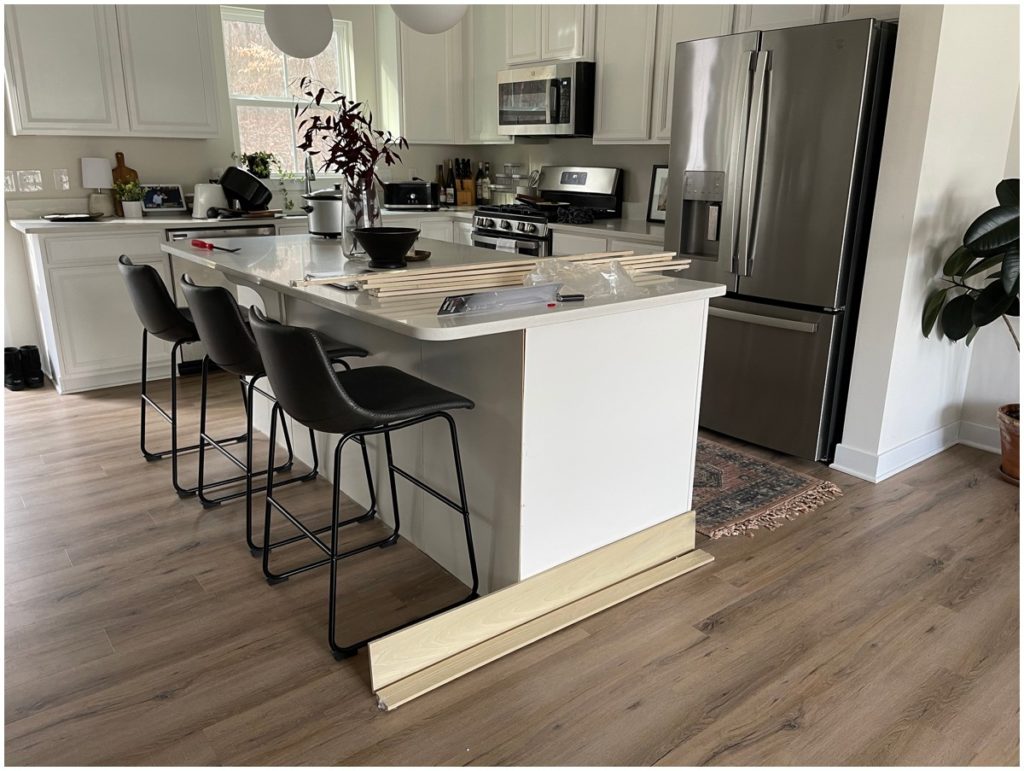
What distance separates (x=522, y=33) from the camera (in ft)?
Result: 16.5

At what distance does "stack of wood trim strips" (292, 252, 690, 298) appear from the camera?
210 cm

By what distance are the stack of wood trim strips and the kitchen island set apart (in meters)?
0.06

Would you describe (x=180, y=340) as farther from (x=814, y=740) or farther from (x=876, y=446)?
(x=876, y=446)

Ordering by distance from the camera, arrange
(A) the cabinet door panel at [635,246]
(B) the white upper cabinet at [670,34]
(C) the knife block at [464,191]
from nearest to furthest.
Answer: (B) the white upper cabinet at [670,34] → (A) the cabinet door panel at [635,246] → (C) the knife block at [464,191]

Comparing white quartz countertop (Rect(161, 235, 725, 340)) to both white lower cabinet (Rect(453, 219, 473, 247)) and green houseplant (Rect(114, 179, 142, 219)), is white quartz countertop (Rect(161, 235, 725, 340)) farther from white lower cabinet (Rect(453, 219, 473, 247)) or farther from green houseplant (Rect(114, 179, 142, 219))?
white lower cabinet (Rect(453, 219, 473, 247))

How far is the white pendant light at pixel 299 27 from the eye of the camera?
298 cm

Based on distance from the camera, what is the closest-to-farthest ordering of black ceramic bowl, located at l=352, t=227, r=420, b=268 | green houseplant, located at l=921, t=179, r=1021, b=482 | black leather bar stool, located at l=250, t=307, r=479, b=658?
black leather bar stool, located at l=250, t=307, r=479, b=658, black ceramic bowl, located at l=352, t=227, r=420, b=268, green houseplant, located at l=921, t=179, r=1021, b=482

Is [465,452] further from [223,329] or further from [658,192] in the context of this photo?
[658,192]

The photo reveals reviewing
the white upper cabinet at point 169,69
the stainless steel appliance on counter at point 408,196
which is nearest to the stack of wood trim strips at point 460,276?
the white upper cabinet at point 169,69

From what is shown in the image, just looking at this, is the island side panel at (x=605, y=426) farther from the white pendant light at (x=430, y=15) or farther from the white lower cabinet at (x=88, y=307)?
the white lower cabinet at (x=88, y=307)

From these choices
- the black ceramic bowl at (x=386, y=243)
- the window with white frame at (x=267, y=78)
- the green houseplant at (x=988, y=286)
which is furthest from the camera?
the window with white frame at (x=267, y=78)

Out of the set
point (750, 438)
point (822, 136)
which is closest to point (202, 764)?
point (750, 438)

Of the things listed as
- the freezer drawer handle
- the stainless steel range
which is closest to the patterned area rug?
the freezer drawer handle

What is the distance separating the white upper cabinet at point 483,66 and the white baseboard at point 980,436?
346cm
